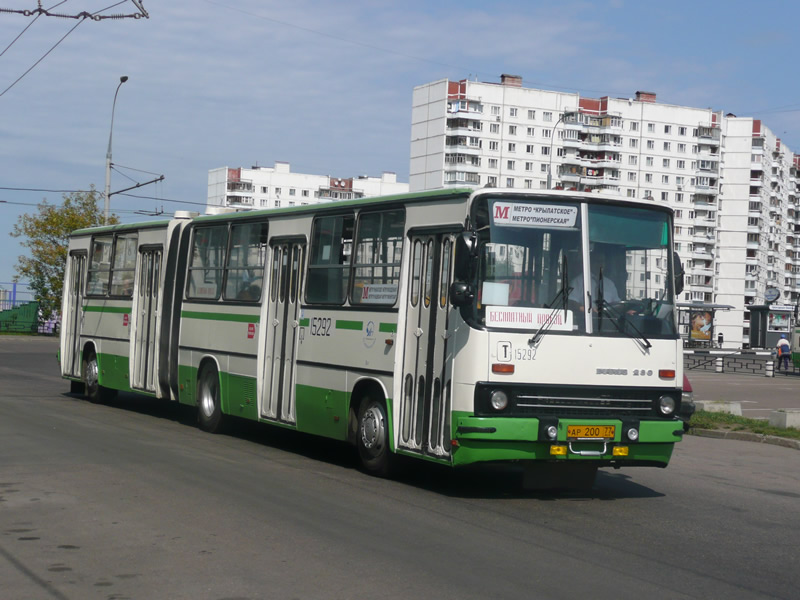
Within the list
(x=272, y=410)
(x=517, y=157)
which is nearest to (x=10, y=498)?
(x=272, y=410)

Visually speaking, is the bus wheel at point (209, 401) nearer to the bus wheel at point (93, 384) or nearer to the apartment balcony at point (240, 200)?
the bus wheel at point (93, 384)

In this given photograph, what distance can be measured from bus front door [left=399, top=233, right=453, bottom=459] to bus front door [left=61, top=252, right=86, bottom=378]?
11290mm

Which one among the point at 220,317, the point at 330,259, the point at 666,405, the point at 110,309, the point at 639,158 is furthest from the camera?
the point at 639,158

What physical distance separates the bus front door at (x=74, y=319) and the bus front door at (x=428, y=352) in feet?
37.0

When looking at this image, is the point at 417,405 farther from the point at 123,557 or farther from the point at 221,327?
the point at 221,327

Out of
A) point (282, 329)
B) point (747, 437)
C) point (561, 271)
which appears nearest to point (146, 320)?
point (282, 329)

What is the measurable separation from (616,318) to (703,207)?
131518 mm

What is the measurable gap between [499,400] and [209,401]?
7015 millimetres

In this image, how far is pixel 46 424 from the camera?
1570 centimetres

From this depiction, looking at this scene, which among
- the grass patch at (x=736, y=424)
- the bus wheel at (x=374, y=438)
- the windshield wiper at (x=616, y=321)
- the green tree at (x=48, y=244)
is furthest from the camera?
the green tree at (x=48, y=244)

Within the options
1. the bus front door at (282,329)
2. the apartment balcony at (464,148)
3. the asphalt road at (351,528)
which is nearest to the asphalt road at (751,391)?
the bus front door at (282,329)

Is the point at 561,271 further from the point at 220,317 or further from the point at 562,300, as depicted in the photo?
the point at 220,317

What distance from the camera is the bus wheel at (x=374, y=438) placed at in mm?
11586

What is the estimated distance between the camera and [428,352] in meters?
11.0
